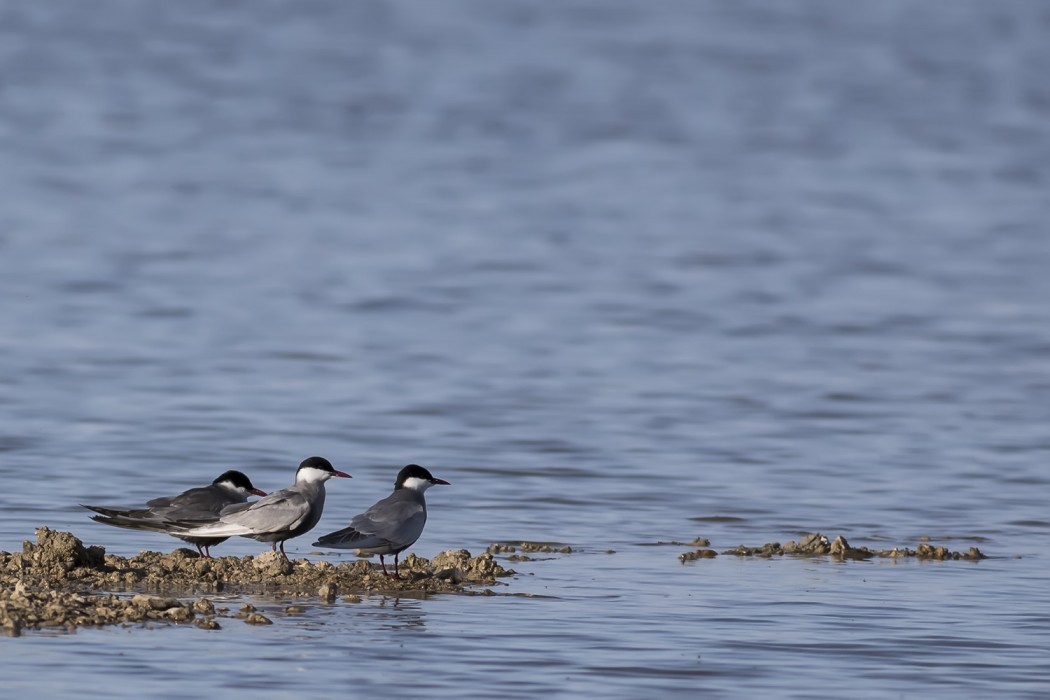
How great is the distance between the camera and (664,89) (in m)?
40.5

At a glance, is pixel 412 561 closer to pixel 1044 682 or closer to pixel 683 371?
pixel 1044 682

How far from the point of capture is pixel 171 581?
10.2 meters

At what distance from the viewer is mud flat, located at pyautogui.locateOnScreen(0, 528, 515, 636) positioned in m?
9.12

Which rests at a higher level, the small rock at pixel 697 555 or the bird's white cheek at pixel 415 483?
the bird's white cheek at pixel 415 483

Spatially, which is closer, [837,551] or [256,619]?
[256,619]

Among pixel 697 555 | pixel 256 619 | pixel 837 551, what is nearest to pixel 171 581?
pixel 256 619

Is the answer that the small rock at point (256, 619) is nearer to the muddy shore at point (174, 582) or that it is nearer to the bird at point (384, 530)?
the muddy shore at point (174, 582)

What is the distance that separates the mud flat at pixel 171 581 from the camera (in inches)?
359

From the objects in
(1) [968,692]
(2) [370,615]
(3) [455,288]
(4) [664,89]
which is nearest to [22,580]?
(2) [370,615]

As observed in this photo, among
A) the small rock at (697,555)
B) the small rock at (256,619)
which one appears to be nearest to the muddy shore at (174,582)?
the small rock at (256,619)

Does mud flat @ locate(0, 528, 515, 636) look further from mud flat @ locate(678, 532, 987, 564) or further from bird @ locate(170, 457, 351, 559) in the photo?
mud flat @ locate(678, 532, 987, 564)

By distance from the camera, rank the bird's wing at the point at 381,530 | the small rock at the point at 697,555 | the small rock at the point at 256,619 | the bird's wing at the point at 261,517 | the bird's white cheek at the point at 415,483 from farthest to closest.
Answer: the small rock at the point at 697,555, the bird's white cheek at the point at 415,483, the bird's wing at the point at 261,517, the bird's wing at the point at 381,530, the small rock at the point at 256,619

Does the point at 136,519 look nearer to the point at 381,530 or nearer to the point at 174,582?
the point at 174,582

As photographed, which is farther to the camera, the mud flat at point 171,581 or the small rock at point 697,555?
the small rock at point 697,555
